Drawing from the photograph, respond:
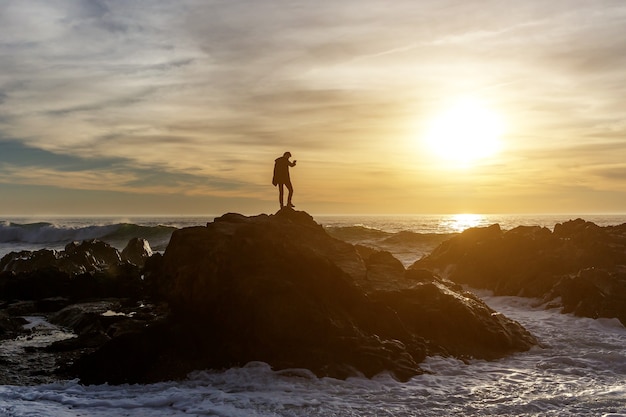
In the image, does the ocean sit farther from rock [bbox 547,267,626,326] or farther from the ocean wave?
the ocean wave

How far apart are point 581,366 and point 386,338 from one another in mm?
4812

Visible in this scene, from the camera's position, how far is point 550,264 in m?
25.9

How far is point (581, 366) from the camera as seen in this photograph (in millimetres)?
13930

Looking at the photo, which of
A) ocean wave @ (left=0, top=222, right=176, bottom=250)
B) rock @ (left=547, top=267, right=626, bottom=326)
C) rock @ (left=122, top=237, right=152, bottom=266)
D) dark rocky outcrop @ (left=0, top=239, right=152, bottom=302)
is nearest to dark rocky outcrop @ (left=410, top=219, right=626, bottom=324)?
rock @ (left=547, top=267, right=626, bottom=326)

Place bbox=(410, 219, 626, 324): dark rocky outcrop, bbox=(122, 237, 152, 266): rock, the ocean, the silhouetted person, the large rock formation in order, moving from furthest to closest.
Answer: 1. bbox=(122, 237, 152, 266): rock
2. the silhouetted person
3. bbox=(410, 219, 626, 324): dark rocky outcrop
4. the large rock formation
5. the ocean

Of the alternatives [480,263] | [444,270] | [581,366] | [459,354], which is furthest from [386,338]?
[444,270]

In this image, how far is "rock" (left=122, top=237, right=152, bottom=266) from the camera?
3797 centimetres

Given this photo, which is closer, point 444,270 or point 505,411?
point 505,411

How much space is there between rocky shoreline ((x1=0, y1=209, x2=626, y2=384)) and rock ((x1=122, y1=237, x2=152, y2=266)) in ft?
55.2

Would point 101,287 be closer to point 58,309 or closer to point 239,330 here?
point 58,309

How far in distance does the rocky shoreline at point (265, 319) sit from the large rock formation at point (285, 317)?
30 mm

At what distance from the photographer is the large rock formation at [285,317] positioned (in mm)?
13438

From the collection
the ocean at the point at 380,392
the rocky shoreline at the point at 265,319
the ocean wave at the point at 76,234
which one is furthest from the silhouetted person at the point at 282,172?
the ocean wave at the point at 76,234

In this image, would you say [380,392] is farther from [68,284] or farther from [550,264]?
[68,284]
